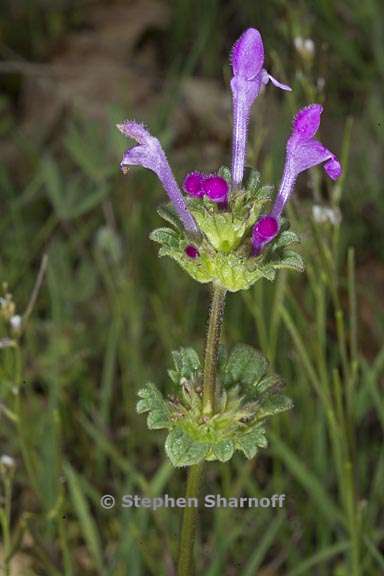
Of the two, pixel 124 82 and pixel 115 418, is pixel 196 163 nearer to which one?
pixel 124 82

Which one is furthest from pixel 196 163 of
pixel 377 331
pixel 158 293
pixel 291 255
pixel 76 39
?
pixel 291 255

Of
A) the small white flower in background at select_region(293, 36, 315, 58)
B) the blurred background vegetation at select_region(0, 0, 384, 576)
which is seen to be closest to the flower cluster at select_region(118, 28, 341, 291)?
the blurred background vegetation at select_region(0, 0, 384, 576)

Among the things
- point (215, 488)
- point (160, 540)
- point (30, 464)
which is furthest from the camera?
point (215, 488)

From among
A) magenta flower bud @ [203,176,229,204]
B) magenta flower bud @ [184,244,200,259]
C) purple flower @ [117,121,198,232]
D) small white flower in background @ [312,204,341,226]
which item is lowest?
magenta flower bud @ [184,244,200,259]

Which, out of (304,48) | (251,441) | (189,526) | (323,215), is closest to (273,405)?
(251,441)

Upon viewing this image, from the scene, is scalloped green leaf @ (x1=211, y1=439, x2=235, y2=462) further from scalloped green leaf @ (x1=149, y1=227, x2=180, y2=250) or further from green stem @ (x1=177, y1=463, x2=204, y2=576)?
scalloped green leaf @ (x1=149, y1=227, x2=180, y2=250)

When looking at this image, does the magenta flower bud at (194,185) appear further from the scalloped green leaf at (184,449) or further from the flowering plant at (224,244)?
the scalloped green leaf at (184,449)

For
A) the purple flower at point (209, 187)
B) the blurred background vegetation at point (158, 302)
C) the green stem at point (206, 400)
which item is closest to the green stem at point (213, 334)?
the green stem at point (206, 400)
